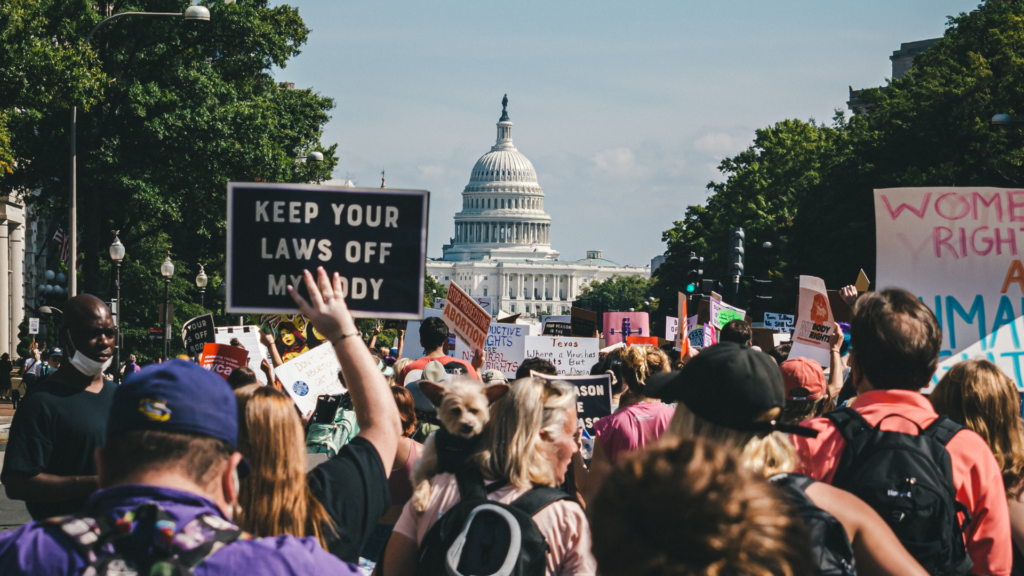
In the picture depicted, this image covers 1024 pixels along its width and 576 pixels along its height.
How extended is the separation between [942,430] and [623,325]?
14.6 meters

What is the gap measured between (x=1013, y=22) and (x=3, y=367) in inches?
1138

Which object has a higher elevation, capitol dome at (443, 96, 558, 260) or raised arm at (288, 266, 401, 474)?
capitol dome at (443, 96, 558, 260)

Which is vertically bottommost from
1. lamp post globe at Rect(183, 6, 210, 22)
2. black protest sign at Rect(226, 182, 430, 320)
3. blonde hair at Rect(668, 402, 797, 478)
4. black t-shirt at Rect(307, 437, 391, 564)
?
black t-shirt at Rect(307, 437, 391, 564)

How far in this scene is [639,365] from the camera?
18.1 feet

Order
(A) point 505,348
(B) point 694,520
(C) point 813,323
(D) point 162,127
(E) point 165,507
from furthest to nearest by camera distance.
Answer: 1. (D) point 162,127
2. (A) point 505,348
3. (C) point 813,323
4. (E) point 165,507
5. (B) point 694,520

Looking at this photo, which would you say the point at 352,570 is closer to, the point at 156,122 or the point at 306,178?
the point at 156,122

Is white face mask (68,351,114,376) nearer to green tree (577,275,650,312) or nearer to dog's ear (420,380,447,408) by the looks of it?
dog's ear (420,380,447,408)

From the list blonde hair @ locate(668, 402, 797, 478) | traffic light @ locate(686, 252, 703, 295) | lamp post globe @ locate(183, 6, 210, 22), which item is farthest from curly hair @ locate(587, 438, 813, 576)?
lamp post globe @ locate(183, 6, 210, 22)

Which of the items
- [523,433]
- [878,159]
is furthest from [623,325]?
[878,159]

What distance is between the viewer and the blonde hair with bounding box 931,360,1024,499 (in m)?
3.69

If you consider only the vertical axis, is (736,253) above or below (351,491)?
above

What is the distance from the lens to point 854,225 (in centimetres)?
3472

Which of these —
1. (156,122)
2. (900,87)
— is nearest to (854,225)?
(900,87)

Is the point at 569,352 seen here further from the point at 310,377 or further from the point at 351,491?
the point at 351,491
